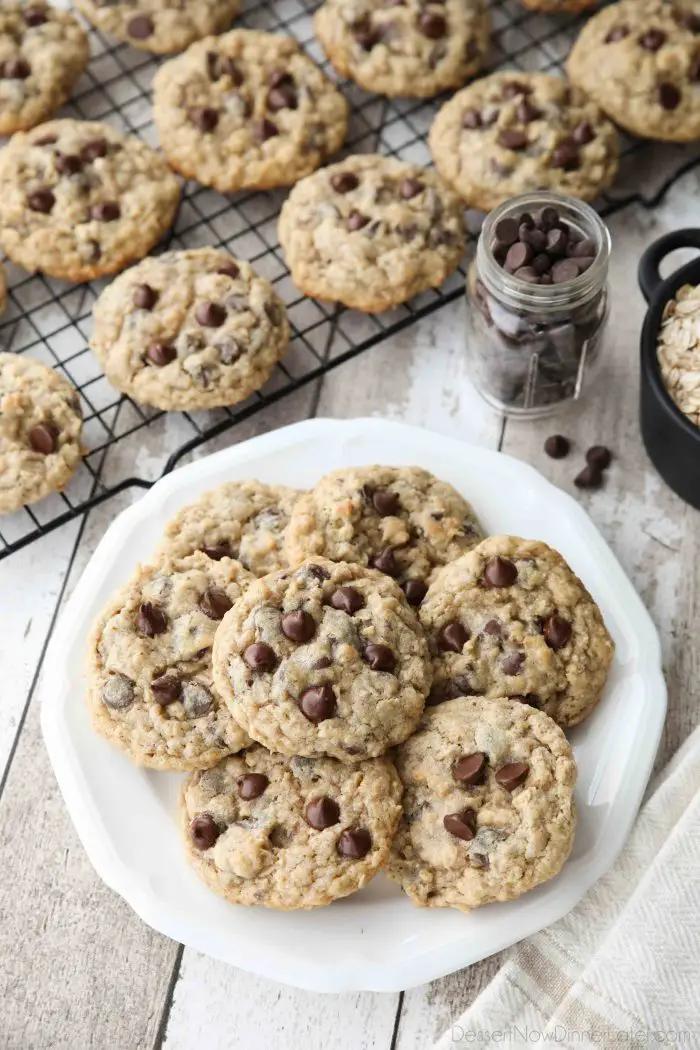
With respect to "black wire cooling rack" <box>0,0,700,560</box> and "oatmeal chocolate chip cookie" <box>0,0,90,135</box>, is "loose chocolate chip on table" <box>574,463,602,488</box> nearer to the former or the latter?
"black wire cooling rack" <box>0,0,700,560</box>

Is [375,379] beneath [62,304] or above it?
beneath

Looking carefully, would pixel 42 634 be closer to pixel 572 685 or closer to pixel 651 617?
pixel 572 685

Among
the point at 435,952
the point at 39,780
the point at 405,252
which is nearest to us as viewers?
the point at 435,952

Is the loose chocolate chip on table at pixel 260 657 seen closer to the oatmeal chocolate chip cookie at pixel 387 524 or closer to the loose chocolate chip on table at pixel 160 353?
the oatmeal chocolate chip cookie at pixel 387 524

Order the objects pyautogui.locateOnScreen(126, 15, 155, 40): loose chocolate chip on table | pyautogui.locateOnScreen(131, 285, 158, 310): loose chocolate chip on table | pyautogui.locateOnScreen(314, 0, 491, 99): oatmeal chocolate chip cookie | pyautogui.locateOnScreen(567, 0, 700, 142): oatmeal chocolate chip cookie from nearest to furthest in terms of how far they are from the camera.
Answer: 1. pyautogui.locateOnScreen(131, 285, 158, 310): loose chocolate chip on table
2. pyautogui.locateOnScreen(567, 0, 700, 142): oatmeal chocolate chip cookie
3. pyautogui.locateOnScreen(314, 0, 491, 99): oatmeal chocolate chip cookie
4. pyautogui.locateOnScreen(126, 15, 155, 40): loose chocolate chip on table

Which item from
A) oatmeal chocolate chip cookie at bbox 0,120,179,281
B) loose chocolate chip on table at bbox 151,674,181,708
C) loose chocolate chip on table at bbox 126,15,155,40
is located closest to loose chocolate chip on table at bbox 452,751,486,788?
loose chocolate chip on table at bbox 151,674,181,708

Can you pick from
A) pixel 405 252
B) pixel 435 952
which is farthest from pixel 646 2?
pixel 435 952
